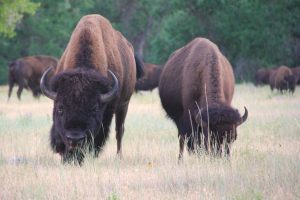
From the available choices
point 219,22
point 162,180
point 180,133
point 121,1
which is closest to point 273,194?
point 162,180

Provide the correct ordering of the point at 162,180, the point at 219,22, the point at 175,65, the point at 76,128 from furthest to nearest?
1. the point at 219,22
2. the point at 175,65
3. the point at 76,128
4. the point at 162,180

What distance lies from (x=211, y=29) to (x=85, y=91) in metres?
40.6

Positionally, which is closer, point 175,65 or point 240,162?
point 240,162

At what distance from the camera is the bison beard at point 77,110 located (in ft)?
27.5

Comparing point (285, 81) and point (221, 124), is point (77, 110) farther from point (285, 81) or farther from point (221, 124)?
point (285, 81)

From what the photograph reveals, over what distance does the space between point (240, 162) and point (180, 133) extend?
2427 millimetres

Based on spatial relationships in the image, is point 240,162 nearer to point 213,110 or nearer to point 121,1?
point 213,110

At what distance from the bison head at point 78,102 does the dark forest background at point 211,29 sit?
2325 centimetres

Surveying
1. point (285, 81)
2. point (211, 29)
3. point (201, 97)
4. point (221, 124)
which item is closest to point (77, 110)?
point (221, 124)

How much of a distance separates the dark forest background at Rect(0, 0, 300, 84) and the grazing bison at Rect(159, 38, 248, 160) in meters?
21.2

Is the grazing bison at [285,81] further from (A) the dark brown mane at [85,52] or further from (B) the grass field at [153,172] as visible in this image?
(A) the dark brown mane at [85,52]

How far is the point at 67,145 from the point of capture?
28.1ft

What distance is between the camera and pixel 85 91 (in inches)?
342

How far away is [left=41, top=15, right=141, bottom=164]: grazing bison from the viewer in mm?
8453
